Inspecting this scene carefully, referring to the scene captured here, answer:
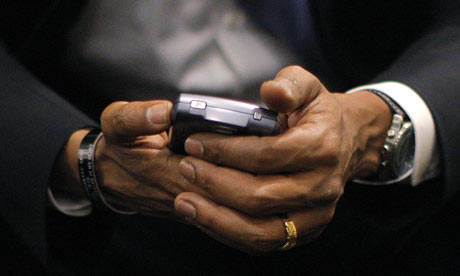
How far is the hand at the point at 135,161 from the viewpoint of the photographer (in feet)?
1.56

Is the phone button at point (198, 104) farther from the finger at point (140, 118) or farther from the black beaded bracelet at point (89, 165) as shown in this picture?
the black beaded bracelet at point (89, 165)

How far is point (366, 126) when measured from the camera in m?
0.64

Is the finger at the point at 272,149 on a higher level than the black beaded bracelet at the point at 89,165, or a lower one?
higher

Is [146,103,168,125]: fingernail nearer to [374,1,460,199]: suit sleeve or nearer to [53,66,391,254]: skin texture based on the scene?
[53,66,391,254]: skin texture

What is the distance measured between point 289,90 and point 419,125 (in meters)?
0.33

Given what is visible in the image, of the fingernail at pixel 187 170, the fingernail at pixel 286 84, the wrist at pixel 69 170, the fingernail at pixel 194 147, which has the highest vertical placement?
the fingernail at pixel 286 84

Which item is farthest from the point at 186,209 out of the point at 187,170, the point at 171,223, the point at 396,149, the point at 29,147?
the point at 396,149

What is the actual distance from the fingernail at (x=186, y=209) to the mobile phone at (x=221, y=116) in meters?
0.11

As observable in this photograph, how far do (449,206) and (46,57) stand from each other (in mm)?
936

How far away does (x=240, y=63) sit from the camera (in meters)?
0.73

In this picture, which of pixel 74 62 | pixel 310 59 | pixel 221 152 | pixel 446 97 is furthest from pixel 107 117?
pixel 446 97

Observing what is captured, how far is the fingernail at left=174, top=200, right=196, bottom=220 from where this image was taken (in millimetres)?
495

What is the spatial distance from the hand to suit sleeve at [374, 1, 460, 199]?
0.46m

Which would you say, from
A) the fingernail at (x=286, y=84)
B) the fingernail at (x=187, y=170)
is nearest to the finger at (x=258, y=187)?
the fingernail at (x=187, y=170)
